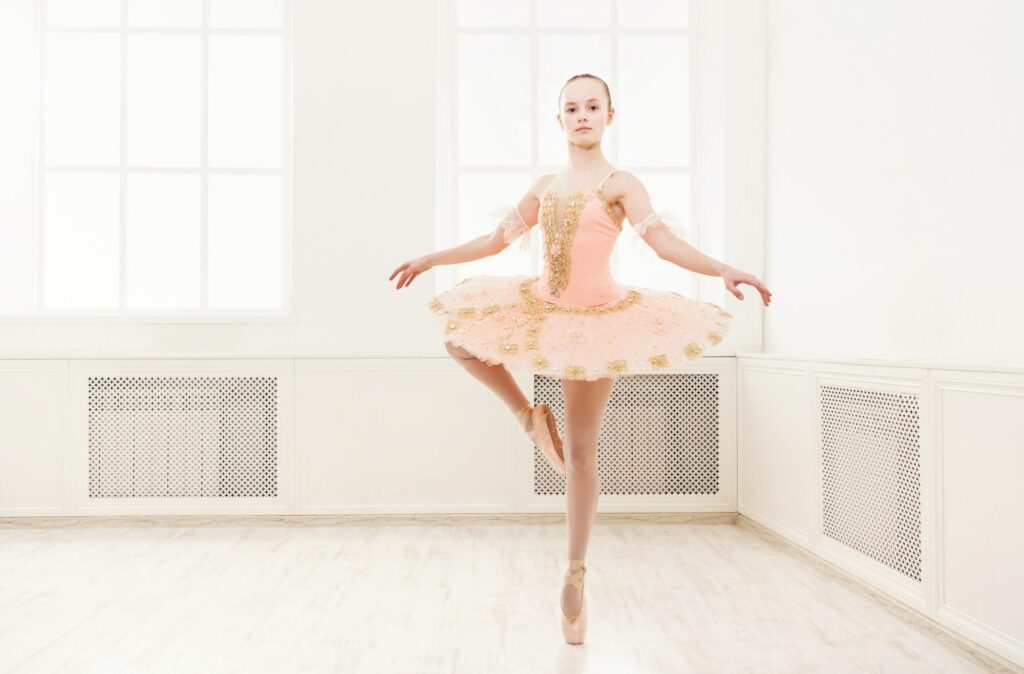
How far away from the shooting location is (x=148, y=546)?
10.6 ft

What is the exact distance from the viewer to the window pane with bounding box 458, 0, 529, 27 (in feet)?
13.4

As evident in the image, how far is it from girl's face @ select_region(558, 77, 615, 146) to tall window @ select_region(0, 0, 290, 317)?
2293 millimetres

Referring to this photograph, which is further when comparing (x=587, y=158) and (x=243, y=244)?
(x=243, y=244)

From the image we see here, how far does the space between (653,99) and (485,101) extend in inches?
34.3

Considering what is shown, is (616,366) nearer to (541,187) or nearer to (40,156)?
(541,187)

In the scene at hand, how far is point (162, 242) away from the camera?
4.06m

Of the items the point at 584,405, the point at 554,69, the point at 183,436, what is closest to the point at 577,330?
the point at 584,405

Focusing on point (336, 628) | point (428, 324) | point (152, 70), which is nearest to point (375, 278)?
point (428, 324)

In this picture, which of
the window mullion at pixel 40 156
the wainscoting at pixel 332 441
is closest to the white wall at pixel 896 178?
the wainscoting at pixel 332 441

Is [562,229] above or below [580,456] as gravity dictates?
above

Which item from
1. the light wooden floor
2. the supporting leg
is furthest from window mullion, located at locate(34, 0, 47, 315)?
the supporting leg

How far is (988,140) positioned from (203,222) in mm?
3422

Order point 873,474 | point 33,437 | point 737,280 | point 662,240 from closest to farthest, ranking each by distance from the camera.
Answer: point 737,280 < point 662,240 < point 873,474 < point 33,437

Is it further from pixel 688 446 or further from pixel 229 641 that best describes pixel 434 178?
pixel 229 641
